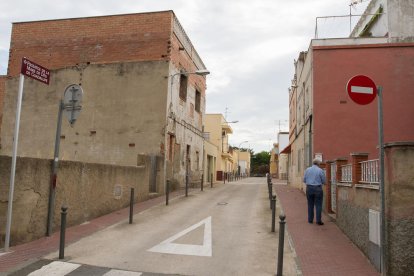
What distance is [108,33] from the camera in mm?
19766

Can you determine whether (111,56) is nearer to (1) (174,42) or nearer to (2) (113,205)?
(1) (174,42)

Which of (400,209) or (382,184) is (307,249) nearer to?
(400,209)

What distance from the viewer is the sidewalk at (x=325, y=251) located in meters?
6.76

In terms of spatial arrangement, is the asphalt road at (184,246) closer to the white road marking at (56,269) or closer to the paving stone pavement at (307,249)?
the white road marking at (56,269)

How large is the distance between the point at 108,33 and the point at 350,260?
16404 mm

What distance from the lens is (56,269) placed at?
6.66 m

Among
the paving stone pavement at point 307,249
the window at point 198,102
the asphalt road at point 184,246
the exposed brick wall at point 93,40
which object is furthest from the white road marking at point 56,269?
the window at point 198,102

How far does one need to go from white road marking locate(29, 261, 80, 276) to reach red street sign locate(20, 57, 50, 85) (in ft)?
12.1

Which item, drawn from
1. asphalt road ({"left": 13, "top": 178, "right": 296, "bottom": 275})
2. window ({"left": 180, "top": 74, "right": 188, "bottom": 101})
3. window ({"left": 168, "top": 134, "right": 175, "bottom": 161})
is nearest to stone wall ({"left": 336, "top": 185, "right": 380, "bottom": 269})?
asphalt road ({"left": 13, "top": 178, "right": 296, "bottom": 275})

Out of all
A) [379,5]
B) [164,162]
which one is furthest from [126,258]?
[379,5]

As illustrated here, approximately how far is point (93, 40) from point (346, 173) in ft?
48.7

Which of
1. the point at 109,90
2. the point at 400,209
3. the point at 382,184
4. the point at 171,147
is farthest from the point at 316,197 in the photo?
the point at 109,90

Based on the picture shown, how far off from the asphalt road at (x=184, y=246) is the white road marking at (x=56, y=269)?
0.20 ft

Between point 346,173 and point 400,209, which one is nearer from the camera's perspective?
point 400,209
